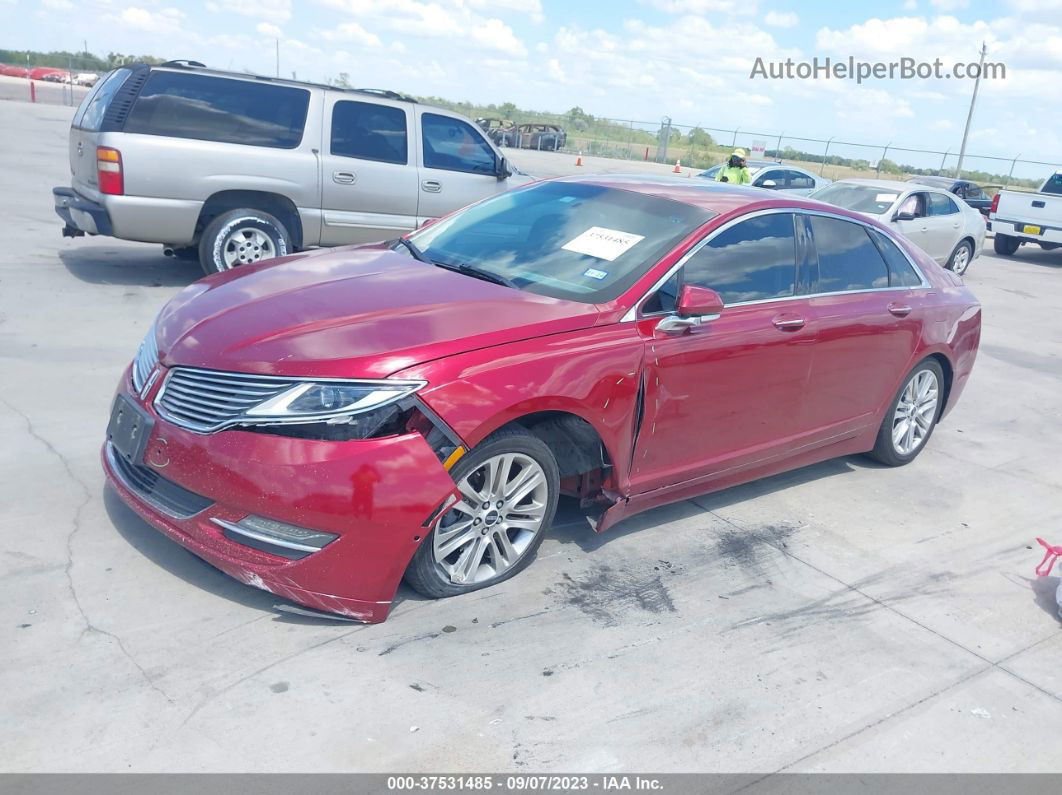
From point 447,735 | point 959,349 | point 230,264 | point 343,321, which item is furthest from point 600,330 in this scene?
point 230,264

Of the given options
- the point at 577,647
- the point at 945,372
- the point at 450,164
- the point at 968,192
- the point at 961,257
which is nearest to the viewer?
the point at 577,647

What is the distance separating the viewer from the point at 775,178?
64.1 ft

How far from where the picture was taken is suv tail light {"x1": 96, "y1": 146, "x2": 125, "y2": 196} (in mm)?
8094

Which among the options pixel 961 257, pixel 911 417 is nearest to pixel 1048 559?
pixel 911 417

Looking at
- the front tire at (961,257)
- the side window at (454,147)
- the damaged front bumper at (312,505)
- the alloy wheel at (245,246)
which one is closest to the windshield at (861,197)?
the front tire at (961,257)

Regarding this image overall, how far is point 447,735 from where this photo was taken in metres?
3.19

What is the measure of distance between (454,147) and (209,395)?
705 cm

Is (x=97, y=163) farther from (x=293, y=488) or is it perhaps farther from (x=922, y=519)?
(x=922, y=519)

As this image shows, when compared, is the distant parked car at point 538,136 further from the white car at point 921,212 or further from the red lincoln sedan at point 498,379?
the red lincoln sedan at point 498,379

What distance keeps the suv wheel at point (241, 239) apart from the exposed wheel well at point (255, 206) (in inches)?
2.6

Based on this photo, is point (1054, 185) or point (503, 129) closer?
point (1054, 185)

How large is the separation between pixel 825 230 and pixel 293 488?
3.44 metres

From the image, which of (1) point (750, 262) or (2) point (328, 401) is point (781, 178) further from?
(2) point (328, 401)

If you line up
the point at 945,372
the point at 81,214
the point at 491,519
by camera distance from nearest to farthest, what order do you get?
the point at 491,519 < the point at 945,372 < the point at 81,214
